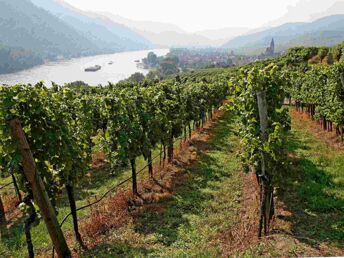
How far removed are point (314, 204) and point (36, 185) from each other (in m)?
12.2

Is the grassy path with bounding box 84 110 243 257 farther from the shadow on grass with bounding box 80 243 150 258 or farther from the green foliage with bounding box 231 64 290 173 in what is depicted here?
the green foliage with bounding box 231 64 290 173

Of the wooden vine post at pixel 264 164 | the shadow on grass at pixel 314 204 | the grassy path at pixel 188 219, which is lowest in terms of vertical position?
the grassy path at pixel 188 219

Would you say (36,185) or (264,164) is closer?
(36,185)

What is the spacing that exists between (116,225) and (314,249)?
28.3ft

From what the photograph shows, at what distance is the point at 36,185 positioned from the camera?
9.73 m

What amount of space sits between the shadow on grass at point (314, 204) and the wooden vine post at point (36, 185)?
824 cm

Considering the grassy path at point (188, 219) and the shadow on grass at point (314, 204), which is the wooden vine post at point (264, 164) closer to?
the shadow on grass at point (314, 204)

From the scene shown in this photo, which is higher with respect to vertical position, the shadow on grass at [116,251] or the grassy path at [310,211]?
the grassy path at [310,211]

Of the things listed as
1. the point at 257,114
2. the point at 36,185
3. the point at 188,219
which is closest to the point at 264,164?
the point at 257,114

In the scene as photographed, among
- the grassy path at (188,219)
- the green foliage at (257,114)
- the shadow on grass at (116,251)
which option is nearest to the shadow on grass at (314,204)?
the green foliage at (257,114)

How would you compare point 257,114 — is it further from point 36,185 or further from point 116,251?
point 36,185

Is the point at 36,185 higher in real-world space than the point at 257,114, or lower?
lower

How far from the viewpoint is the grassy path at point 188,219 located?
542 inches

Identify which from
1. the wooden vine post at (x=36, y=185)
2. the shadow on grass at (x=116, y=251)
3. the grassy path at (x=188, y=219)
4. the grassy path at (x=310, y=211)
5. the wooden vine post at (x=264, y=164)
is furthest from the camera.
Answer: the wooden vine post at (x=264, y=164)
